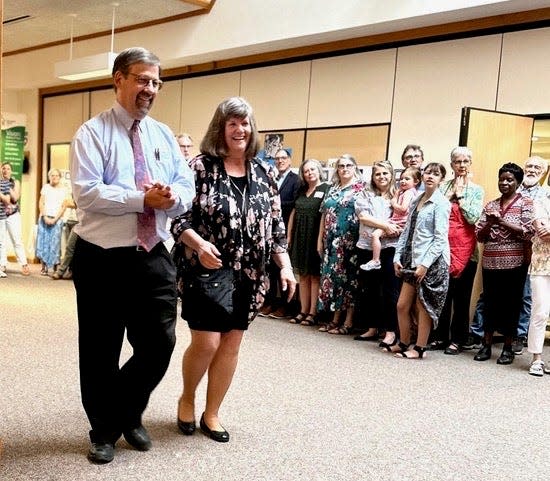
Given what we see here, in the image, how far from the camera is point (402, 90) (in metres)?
6.21

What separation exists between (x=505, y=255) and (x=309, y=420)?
224 cm

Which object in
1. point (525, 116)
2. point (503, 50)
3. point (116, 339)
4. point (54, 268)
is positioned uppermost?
point (503, 50)

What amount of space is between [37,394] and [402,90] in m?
4.74

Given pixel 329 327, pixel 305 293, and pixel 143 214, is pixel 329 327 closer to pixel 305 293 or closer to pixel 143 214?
pixel 305 293

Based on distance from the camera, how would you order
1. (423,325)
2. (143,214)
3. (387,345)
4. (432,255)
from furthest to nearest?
(387,345) < (423,325) < (432,255) < (143,214)

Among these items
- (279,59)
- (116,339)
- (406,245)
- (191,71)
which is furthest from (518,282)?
(191,71)

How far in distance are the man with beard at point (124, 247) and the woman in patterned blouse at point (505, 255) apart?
2818mm

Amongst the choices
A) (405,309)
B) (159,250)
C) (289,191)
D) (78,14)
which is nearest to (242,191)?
(159,250)

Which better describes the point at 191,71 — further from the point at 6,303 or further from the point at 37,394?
the point at 37,394

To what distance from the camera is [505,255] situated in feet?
14.0

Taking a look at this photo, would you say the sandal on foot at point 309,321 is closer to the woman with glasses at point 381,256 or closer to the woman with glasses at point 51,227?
the woman with glasses at point 381,256

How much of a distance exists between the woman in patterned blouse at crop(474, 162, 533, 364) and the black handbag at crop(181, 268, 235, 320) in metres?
2.64

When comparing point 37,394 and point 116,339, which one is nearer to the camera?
point 116,339

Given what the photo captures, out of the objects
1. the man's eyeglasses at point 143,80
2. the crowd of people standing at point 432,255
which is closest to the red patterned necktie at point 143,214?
the man's eyeglasses at point 143,80
